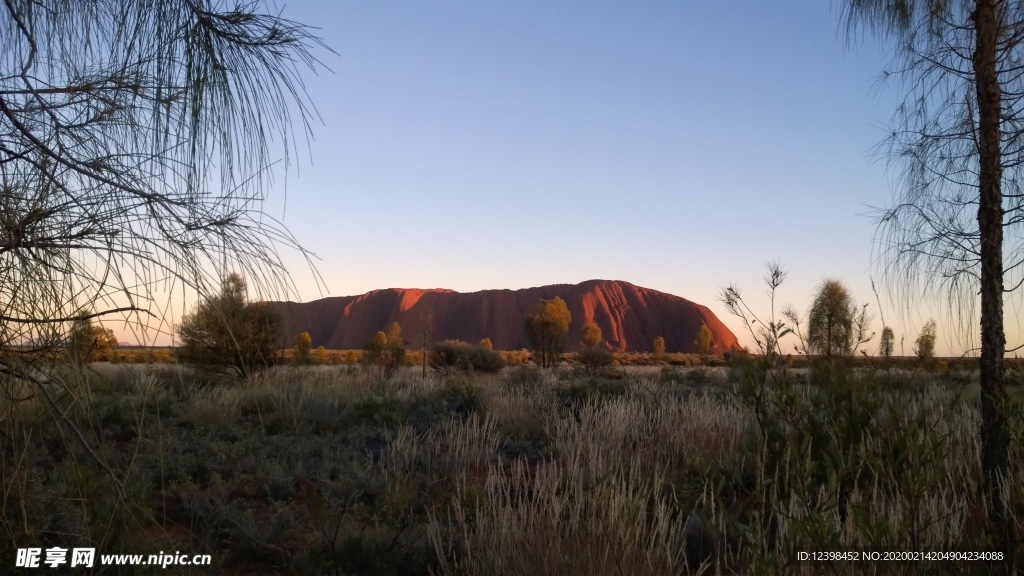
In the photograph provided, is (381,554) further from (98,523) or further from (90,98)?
(90,98)

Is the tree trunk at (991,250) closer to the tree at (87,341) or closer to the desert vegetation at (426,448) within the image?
the desert vegetation at (426,448)

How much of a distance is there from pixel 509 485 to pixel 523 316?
338 ft

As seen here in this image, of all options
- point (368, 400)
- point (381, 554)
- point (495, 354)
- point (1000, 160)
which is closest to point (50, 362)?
point (381, 554)

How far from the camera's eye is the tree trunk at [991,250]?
12.0 ft

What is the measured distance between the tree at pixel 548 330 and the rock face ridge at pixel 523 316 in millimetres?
50074

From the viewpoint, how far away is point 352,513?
505 cm

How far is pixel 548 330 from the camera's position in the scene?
168 ft

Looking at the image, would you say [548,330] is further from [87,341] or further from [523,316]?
[523,316]

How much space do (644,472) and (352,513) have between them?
8.26 feet

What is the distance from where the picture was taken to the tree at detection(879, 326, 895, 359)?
3.97 meters

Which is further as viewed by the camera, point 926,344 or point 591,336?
point 591,336

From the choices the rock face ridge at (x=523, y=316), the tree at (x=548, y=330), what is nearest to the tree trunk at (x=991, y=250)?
the tree at (x=548, y=330)

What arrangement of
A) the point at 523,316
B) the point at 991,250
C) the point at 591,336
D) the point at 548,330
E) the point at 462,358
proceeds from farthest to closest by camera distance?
the point at 523,316 → the point at 591,336 → the point at 548,330 → the point at 462,358 → the point at 991,250

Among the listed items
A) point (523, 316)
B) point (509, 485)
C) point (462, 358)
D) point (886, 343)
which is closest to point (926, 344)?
point (886, 343)
